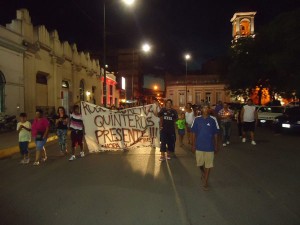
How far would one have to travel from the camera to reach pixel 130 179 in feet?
24.9

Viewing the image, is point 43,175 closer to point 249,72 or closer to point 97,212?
point 97,212

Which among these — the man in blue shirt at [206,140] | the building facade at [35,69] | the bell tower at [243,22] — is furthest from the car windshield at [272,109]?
the bell tower at [243,22]

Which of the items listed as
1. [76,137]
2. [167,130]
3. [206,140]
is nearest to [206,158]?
[206,140]

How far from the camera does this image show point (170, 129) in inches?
399

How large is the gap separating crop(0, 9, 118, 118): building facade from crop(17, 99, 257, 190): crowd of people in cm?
897

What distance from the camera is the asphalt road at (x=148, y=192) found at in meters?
5.11

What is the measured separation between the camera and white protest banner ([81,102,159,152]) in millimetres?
11977

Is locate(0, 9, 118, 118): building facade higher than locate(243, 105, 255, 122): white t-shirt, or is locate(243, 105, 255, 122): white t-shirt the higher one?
locate(0, 9, 118, 118): building facade

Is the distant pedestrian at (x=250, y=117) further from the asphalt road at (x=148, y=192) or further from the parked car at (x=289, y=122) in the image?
the parked car at (x=289, y=122)

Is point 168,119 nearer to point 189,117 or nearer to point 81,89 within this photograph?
point 189,117

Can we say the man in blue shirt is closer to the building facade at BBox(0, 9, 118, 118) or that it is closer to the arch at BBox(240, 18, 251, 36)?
the building facade at BBox(0, 9, 118, 118)

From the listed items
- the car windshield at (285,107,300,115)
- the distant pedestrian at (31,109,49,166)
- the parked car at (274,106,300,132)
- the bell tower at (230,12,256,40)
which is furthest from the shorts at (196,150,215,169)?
the bell tower at (230,12,256,40)

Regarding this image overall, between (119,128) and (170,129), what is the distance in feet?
8.88

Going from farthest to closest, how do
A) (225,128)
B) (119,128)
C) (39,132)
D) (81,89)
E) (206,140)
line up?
(81,89) < (225,128) < (119,128) < (39,132) < (206,140)
